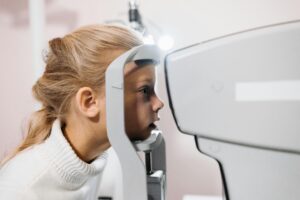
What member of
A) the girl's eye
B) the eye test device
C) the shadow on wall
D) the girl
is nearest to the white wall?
the shadow on wall

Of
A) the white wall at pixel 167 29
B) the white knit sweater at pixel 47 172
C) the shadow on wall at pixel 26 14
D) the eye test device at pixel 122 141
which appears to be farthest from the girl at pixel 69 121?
the shadow on wall at pixel 26 14

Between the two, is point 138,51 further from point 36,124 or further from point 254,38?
point 36,124

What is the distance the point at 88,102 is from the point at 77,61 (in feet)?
0.34

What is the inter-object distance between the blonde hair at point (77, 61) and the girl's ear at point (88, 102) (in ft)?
0.06

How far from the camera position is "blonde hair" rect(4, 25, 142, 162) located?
750 millimetres

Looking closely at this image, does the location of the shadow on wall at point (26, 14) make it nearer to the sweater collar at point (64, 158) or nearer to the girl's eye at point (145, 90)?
the sweater collar at point (64, 158)

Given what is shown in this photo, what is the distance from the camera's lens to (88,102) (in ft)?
2.43

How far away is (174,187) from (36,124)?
0.93 m

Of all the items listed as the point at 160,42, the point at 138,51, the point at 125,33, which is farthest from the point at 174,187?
the point at 138,51

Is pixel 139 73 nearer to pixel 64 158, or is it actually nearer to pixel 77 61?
pixel 77 61

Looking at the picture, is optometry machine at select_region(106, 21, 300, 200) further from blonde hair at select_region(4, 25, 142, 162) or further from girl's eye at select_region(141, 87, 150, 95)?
blonde hair at select_region(4, 25, 142, 162)

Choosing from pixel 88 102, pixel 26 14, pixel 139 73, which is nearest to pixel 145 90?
pixel 139 73

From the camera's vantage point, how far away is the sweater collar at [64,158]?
79cm

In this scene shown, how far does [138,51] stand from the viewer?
18.7 inches
